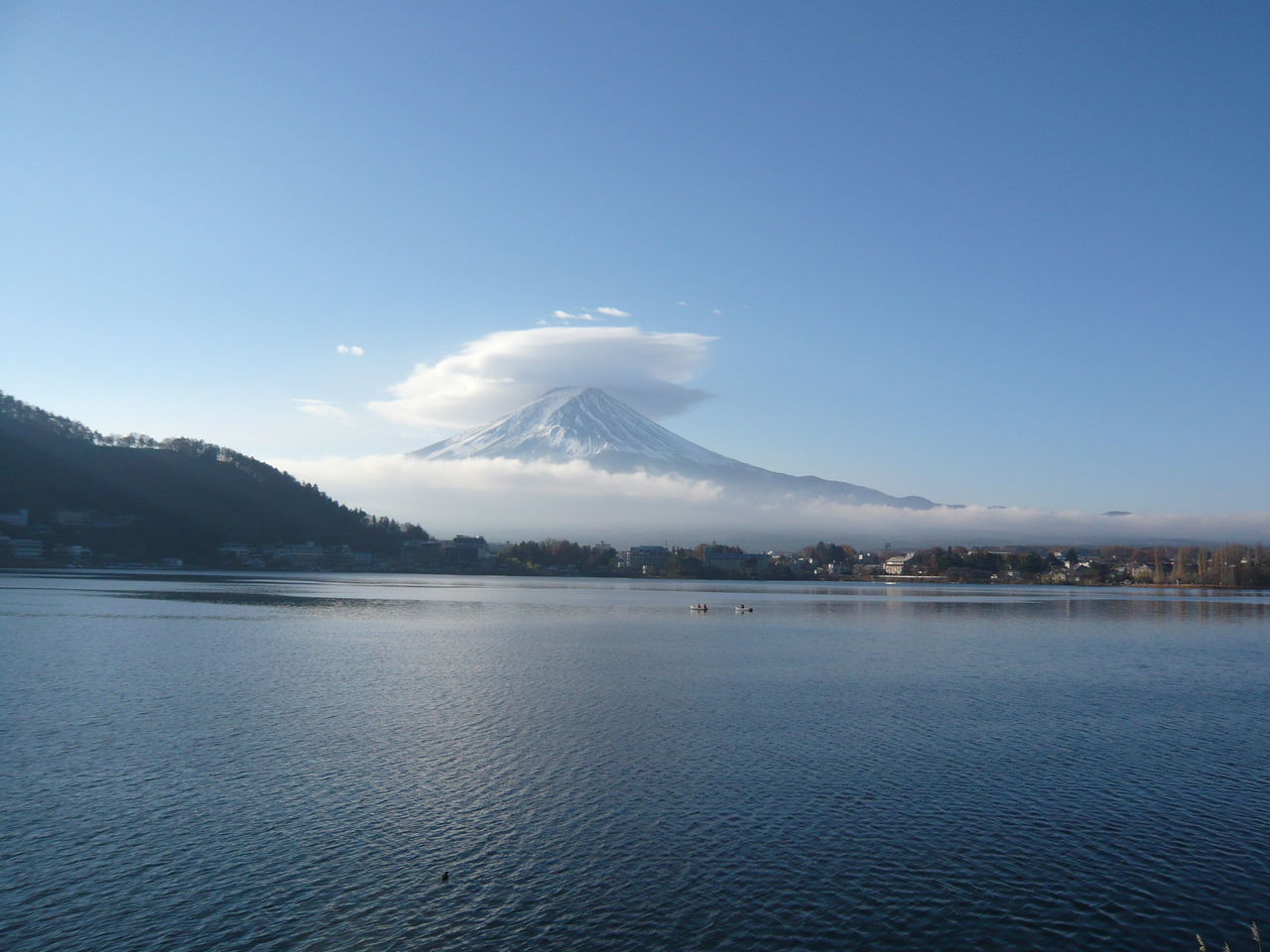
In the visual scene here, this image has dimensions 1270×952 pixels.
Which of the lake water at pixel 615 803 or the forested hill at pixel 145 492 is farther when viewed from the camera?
the forested hill at pixel 145 492

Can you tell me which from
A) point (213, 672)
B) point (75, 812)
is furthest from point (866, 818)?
point (213, 672)

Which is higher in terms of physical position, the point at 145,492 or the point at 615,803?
the point at 145,492

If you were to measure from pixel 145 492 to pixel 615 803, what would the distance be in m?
111

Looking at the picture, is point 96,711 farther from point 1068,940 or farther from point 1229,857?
point 1229,857

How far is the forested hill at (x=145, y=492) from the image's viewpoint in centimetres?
9325

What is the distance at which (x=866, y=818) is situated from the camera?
Answer: 11.9 metres

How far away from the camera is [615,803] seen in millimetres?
12305

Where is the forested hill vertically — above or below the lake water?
above

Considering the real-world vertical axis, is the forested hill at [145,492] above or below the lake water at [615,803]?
above

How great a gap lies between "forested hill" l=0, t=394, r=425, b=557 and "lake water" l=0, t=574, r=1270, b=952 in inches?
3148

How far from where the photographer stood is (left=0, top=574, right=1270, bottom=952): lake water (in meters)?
8.70

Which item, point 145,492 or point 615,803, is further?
point 145,492

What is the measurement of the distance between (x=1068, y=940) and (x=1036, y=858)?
2.18 m

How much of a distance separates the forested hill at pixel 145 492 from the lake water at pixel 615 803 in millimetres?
79958
